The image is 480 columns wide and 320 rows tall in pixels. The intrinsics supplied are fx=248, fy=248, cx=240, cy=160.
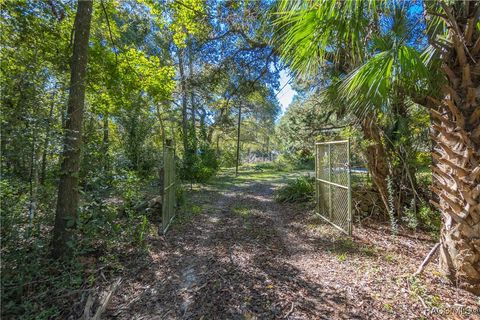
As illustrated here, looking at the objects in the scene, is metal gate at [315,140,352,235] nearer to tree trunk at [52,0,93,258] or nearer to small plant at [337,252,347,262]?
small plant at [337,252,347,262]

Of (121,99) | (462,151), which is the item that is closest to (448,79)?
(462,151)

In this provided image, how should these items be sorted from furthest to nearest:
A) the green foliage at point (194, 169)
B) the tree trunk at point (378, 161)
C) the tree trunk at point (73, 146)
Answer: the green foliage at point (194, 169) → the tree trunk at point (378, 161) → the tree trunk at point (73, 146)

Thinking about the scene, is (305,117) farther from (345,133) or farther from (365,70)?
(365,70)

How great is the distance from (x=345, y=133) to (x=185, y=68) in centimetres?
928

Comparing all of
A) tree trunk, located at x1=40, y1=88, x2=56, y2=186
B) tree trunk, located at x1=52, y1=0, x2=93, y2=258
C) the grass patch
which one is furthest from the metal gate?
tree trunk, located at x1=40, y1=88, x2=56, y2=186

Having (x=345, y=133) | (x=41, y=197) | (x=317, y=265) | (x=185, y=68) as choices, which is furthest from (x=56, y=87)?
(x=185, y=68)

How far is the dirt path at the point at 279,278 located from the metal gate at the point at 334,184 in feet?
1.16

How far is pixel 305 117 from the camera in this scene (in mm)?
9633

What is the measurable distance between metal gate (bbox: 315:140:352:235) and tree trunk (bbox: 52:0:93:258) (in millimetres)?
4232

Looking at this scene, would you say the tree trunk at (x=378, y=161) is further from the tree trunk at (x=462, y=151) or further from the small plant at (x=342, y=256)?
the tree trunk at (x=462, y=151)

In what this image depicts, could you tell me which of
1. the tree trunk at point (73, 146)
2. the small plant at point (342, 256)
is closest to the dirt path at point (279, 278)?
the small plant at point (342, 256)

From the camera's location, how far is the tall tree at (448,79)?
2484mm

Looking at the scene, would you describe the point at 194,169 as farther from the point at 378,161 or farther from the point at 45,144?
the point at 45,144

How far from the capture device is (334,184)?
5105 mm
